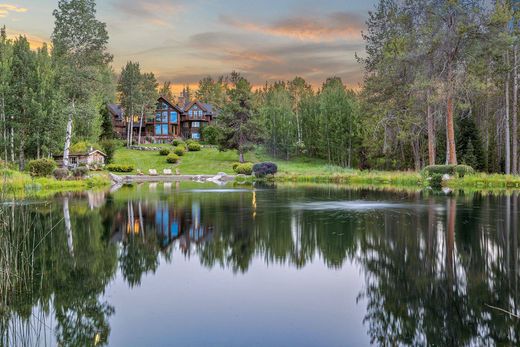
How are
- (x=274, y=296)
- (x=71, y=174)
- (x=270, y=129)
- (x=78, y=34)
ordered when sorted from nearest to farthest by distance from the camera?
1. (x=274, y=296)
2. (x=71, y=174)
3. (x=78, y=34)
4. (x=270, y=129)

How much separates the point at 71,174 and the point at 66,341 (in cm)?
3307

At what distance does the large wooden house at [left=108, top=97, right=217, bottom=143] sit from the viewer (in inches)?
3319

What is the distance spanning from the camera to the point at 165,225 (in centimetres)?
1464

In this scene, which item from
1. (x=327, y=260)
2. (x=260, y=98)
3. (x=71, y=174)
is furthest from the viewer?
(x=260, y=98)

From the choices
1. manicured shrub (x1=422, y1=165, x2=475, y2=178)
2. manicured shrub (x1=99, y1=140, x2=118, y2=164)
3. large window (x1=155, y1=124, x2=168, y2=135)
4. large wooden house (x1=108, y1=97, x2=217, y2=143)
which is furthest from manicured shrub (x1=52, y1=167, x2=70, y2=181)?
large window (x1=155, y1=124, x2=168, y2=135)

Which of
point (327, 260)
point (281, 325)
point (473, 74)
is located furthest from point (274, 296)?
point (473, 74)

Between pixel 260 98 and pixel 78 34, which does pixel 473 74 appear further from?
pixel 260 98

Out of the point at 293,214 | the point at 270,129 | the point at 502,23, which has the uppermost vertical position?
the point at 502,23

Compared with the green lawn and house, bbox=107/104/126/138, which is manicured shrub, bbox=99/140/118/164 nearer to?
the green lawn

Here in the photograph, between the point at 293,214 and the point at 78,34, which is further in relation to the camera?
the point at 78,34

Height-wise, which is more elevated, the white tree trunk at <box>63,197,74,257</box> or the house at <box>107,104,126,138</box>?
the house at <box>107,104,126,138</box>

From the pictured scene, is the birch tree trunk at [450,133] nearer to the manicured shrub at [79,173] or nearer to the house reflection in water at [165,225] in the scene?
the house reflection in water at [165,225]

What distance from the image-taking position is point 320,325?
231 inches

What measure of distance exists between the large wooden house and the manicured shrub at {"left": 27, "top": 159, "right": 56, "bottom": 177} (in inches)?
1906
